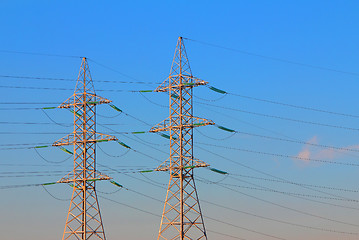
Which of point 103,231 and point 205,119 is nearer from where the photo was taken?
point 205,119

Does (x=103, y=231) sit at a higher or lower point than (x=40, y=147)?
lower

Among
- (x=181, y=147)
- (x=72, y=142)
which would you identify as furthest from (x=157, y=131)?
(x=72, y=142)

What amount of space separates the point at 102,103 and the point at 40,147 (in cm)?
876

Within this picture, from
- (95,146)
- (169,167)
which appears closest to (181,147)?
(169,167)

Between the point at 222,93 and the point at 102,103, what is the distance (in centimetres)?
1394

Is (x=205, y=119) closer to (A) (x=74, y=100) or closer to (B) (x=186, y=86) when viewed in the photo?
(B) (x=186, y=86)

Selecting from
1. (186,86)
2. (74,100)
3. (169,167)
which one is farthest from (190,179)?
(74,100)

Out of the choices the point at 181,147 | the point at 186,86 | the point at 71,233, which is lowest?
the point at 71,233

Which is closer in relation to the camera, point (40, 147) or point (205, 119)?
point (205, 119)

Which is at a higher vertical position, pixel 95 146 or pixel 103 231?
pixel 95 146

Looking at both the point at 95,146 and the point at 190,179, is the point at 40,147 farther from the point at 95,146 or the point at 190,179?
the point at 190,179

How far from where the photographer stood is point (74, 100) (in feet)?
355

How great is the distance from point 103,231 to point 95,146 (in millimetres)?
9726

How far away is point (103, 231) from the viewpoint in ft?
350
